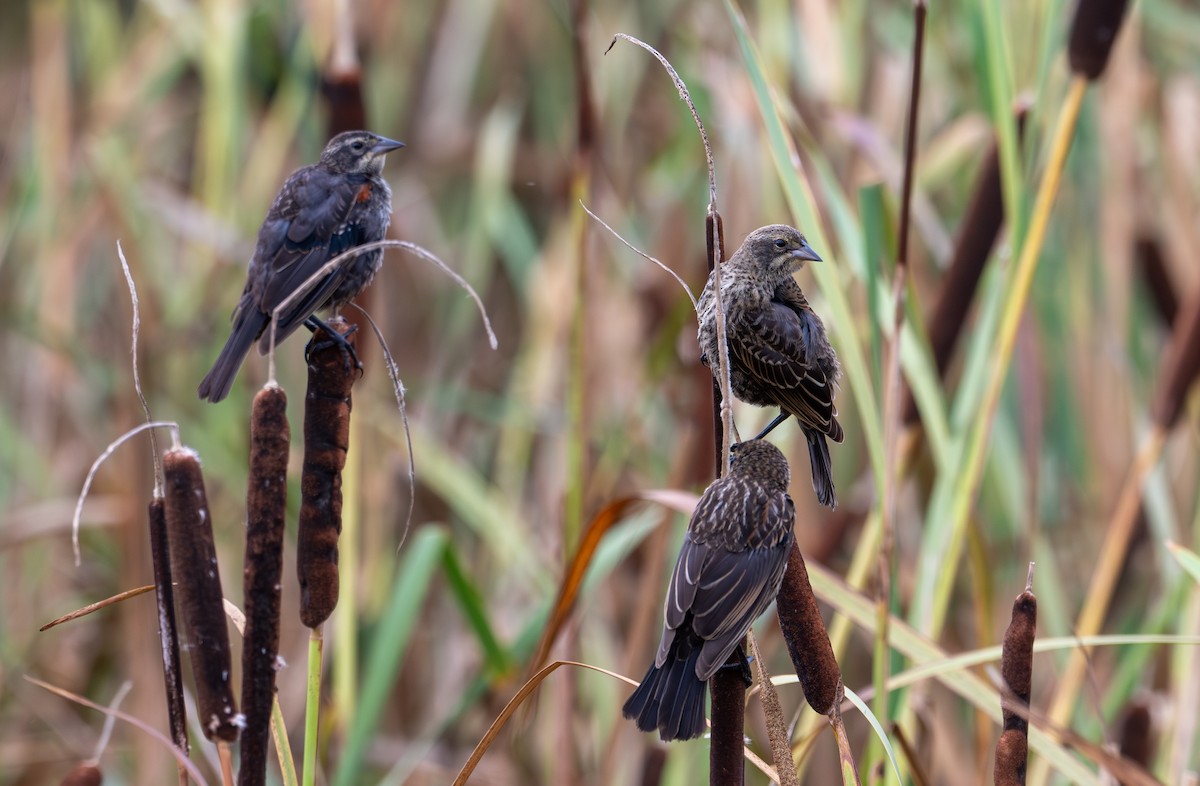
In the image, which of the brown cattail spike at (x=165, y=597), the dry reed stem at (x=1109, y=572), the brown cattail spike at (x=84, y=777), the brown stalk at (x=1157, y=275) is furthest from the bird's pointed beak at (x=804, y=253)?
the brown stalk at (x=1157, y=275)

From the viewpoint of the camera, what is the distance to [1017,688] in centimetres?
124

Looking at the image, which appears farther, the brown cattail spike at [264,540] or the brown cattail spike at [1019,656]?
the brown cattail spike at [1019,656]

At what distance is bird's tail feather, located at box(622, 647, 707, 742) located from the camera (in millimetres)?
1355

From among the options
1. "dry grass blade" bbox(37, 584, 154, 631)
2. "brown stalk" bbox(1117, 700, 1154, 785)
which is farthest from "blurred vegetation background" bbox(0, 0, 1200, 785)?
"dry grass blade" bbox(37, 584, 154, 631)

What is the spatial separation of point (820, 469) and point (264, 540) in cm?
97

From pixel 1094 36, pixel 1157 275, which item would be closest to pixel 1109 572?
pixel 1094 36

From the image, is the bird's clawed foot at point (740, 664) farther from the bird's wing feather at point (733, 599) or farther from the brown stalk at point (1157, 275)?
the brown stalk at point (1157, 275)

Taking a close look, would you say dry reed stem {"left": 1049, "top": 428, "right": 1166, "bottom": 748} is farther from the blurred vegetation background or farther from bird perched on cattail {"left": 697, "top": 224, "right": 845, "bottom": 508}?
bird perched on cattail {"left": 697, "top": 224, "right": 845, "bottom": 508}

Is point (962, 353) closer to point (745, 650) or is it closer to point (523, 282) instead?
point (523, 282)

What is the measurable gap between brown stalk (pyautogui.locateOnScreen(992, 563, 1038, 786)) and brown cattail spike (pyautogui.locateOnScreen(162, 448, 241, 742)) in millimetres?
750

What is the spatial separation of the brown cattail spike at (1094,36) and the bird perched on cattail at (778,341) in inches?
21.3

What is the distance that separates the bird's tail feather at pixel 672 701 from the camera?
1355 mm

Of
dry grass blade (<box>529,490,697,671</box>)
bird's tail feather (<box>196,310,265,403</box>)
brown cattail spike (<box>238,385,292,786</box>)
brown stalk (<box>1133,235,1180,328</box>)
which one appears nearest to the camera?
brown cattail spike (<box>238,385,292,786</box>)

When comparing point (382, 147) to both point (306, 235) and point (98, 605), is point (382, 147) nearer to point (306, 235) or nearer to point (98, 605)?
point (306, 235)
